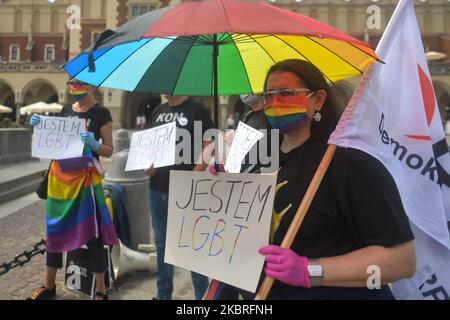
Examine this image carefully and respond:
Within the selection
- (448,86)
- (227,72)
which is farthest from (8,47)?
(227,72)

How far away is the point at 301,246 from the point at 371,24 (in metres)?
2.30

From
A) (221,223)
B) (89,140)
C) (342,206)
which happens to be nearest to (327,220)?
(342,206)

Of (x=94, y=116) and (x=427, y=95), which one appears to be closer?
(x=427, y=95)

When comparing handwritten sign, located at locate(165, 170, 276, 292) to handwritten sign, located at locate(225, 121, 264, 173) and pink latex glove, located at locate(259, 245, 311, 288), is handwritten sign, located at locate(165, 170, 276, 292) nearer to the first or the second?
pink latex glove, located at locate(259, 245, 311, 288)

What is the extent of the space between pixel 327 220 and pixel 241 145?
957 millimetres

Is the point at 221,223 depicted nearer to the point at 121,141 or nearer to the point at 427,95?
the point at 427,95

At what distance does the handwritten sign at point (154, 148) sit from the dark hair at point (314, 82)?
1.12 meters

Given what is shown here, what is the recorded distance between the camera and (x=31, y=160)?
11.0 m

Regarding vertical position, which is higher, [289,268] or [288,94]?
[288,94]

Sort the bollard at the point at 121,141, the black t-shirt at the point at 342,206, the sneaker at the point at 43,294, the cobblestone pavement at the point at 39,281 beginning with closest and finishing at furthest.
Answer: the black t-shirt at the point at 342,206, the sneaker at the point at 43,294, the cobblestone pavement at the point at 39,281, the bollard at the point at 121,141

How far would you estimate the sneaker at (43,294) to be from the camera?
341 cm

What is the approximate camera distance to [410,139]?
1754 millimetres

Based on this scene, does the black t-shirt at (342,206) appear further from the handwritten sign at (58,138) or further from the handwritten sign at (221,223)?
the handwritten sign at (58,138)

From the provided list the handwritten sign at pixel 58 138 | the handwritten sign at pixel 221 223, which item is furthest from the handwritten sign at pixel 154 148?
the handwritten sign at pixel 221 223
